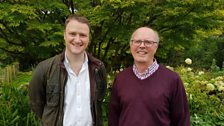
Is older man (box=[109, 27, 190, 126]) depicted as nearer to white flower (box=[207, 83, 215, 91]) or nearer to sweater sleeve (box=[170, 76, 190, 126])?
sweater sleeve (box=[170, 76, 190, 126])

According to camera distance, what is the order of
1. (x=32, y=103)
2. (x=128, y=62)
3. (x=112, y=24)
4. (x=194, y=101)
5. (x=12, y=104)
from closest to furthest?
(x=32, y=103) < (x=12, y=104) < (x=194, y=101) < (x=112, y=24) < (x=128, y=62)

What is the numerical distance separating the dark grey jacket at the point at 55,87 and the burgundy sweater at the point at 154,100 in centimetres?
22

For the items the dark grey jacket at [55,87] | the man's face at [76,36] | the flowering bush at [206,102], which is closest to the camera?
the man's face at [76,36]

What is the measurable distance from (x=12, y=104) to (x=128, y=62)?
4410mm

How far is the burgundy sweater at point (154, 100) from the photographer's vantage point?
3.09m

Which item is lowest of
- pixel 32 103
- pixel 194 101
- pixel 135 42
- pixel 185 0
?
pixel 194 101

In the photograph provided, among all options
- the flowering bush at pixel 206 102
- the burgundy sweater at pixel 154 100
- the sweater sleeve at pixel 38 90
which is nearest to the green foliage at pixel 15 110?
the sweater sleeve at pixel 38 90

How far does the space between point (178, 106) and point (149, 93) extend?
258 millimetres

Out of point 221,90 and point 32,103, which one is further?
point 221,90

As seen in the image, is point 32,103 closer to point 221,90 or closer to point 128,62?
point 221,90

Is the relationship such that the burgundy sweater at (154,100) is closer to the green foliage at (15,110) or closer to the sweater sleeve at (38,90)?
the sweater sleeve at (38,90)

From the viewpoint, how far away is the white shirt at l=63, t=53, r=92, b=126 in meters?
3.10

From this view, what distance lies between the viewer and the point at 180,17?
20.1ft

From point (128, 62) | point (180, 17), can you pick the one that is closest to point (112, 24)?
point (180, 17)
